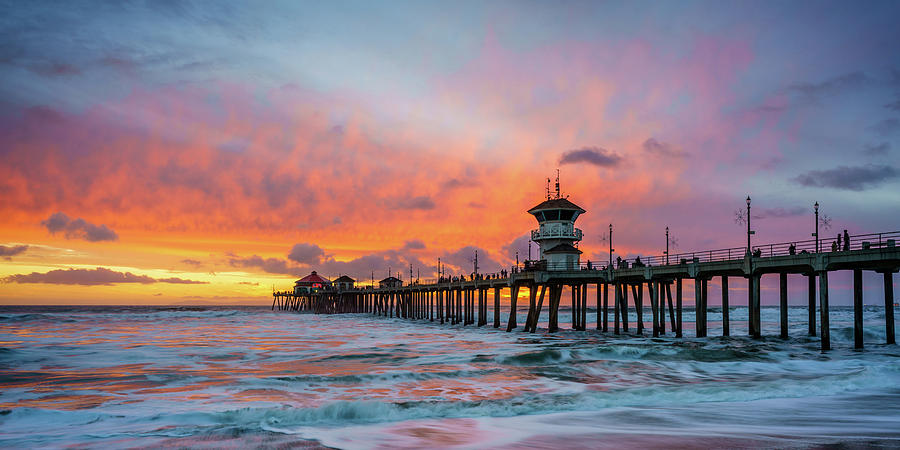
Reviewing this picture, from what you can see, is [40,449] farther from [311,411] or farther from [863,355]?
[863,355]

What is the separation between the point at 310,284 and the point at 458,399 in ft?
418

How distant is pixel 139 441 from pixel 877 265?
29.9m

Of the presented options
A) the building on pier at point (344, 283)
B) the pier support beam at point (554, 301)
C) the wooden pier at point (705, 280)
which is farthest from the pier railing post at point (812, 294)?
the building on pier at point (344, 283)

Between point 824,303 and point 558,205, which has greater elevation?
point 558,205

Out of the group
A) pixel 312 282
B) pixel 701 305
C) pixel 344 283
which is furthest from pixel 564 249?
pixel 312 282

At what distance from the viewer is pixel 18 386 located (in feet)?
68.3

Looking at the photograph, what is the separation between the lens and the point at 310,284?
141 metres

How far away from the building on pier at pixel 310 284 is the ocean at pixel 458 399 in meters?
106

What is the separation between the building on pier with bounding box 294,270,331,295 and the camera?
138 m

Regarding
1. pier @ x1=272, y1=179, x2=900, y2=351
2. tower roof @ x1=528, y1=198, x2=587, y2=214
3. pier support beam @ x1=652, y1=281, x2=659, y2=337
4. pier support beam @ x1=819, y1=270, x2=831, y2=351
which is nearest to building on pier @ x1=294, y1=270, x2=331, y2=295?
pier @ x1=272, y1=179, x2=900, y2=351

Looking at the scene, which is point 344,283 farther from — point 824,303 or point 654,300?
point 824,303

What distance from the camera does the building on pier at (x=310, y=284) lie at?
138 metres

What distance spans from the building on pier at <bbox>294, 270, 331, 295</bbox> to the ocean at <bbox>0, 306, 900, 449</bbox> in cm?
10606

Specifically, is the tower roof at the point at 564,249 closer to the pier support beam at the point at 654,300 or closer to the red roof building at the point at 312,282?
the pier support beam at the point at 654,300
